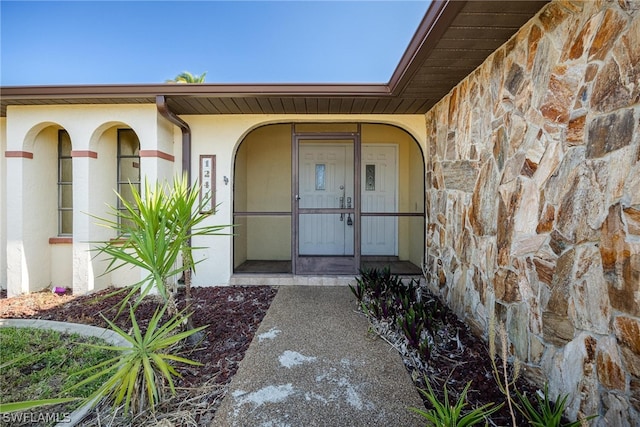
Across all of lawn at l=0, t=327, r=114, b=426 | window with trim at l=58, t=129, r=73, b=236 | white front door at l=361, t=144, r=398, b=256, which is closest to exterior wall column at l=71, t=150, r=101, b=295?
window with trim at l=58, t=129, r=73, b=236

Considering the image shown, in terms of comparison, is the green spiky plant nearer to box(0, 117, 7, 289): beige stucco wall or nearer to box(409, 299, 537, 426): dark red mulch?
box(409, 299, 537, 426): dark red mulch

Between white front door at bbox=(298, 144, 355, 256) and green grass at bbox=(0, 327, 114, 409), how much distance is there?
3784 mm

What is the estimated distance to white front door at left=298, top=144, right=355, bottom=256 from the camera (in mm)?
6047

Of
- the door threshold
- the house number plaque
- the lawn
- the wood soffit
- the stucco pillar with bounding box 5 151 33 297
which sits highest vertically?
the wood soffit

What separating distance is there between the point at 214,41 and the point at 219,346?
11542mm

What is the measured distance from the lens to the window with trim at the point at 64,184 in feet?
16.5

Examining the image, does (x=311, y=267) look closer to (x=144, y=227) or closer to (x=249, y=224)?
(x=249, y=224)

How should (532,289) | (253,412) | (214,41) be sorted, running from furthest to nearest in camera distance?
1. (214,41)
2. (532,289)
3. (253,412)

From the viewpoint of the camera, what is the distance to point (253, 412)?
195 cm

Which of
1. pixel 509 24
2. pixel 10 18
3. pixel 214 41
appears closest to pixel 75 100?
pixel 10 18

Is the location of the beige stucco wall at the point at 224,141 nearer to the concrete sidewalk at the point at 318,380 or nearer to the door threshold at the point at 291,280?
the door threshold at the point at 291,280

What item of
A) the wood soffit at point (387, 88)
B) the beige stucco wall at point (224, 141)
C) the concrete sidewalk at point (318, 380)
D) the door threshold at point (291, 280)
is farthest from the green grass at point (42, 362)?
the wood soffit at point (387, 88)

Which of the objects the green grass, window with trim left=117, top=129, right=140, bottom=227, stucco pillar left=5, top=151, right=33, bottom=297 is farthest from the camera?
window with trim left=117, top=129, right=140, bottom=227

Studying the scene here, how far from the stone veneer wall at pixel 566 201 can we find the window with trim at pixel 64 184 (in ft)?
19.7
